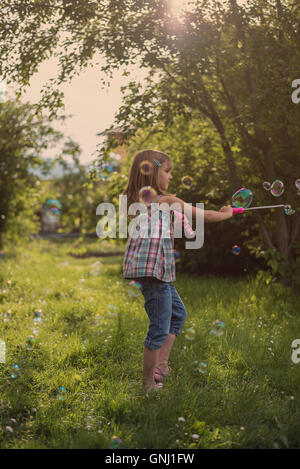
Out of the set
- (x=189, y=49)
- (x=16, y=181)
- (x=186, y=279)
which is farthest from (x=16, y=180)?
(x=189, y=49)

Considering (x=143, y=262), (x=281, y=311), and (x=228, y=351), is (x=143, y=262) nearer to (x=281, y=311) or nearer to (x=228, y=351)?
(x=228, y=351)

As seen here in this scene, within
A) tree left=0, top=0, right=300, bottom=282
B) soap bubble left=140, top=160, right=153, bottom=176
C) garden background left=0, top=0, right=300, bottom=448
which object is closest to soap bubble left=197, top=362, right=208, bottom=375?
garden background left=0, top=0, right=300, bottom=448

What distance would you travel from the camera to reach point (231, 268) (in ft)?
27.2

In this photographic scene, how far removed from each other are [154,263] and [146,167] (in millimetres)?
712

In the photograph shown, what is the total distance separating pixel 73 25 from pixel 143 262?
354 centimetres

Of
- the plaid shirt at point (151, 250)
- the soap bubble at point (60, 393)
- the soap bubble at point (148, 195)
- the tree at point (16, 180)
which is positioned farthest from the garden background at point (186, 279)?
the tree at point (16, 180)

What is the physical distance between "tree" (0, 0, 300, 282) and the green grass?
1505mm

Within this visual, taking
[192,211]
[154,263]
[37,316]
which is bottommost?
[37,316]

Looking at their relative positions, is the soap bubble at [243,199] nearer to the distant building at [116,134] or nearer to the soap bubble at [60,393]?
the distant building at [116,134]

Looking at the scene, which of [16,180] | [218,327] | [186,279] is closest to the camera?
[218,327]

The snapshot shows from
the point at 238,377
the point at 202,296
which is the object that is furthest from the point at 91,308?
the point at 238,377

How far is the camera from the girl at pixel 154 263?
3.16m

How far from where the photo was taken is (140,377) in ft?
11.6

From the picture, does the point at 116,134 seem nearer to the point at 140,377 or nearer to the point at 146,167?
the point at 146,167
